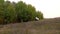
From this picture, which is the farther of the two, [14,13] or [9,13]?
[14,13]

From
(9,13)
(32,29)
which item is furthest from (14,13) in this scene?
(32,29)

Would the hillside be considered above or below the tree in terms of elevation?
below

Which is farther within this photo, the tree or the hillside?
the tree

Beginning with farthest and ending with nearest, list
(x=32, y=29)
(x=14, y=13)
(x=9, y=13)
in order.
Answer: (x=14, y=13), (x=9, y=13), (x=32, y=29)

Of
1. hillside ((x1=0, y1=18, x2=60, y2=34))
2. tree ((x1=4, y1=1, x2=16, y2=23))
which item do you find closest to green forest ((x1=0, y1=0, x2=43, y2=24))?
tree ((x1=4, y1=1, x2=16, y2=23))

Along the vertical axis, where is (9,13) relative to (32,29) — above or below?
above

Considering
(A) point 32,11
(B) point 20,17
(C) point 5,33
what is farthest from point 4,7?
(C) point 5,33

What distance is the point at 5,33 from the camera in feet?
45.3

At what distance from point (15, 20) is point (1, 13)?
8.89 feet

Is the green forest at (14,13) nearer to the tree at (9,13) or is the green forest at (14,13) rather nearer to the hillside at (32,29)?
the tree at (9,13)

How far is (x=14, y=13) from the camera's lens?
30.3m

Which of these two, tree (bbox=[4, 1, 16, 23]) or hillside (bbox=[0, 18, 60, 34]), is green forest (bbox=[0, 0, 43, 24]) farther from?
hillside (bbox=[0, 18, 60, 34])

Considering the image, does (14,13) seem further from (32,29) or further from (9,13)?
(32,29)

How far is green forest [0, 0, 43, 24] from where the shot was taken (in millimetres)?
29344
